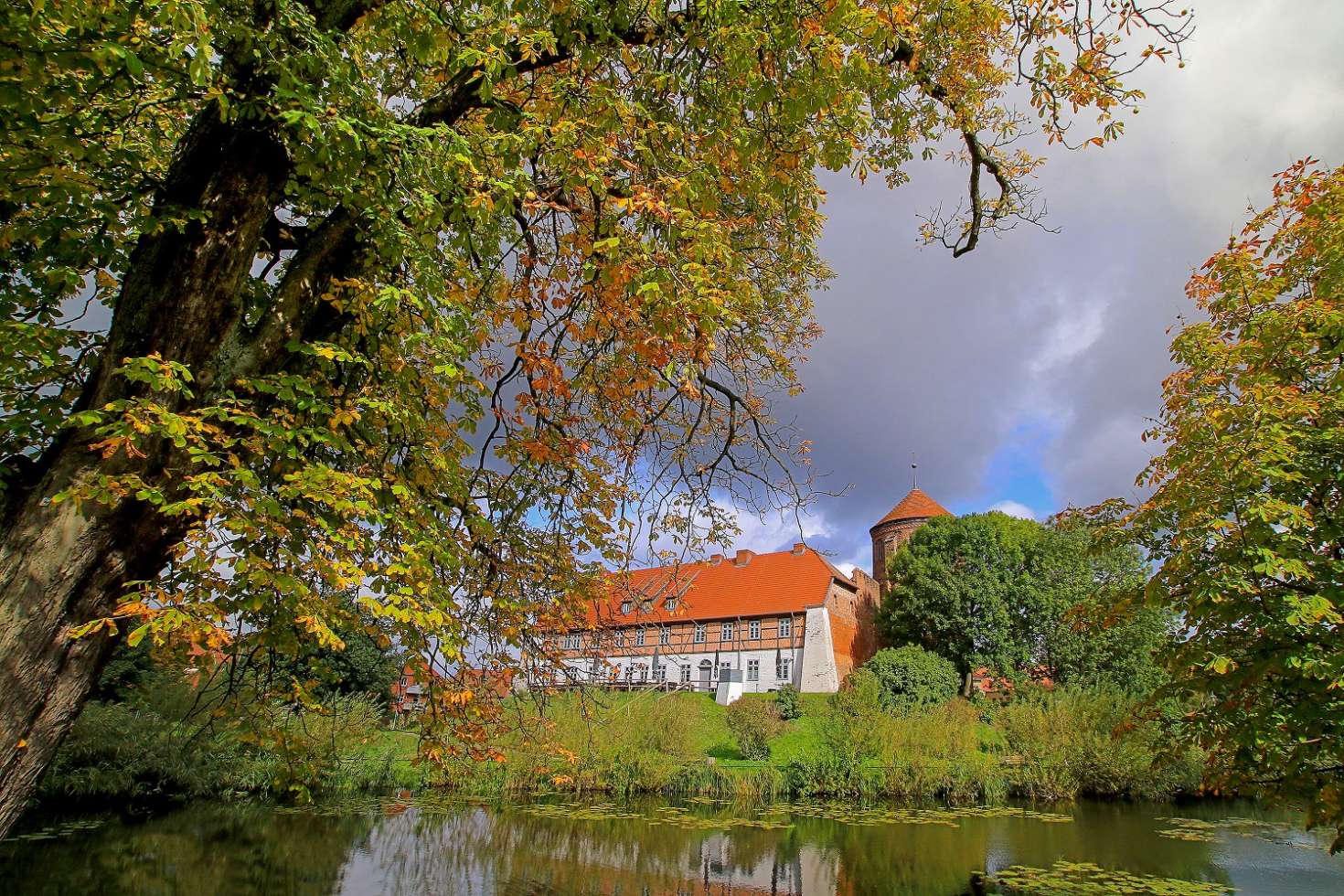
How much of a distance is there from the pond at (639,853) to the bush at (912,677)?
10241 millimetres

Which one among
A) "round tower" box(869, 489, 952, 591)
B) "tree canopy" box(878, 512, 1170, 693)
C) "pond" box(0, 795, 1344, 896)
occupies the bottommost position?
"pond" box(0, 795, 1344, 896)

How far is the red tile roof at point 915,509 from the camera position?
43719mm

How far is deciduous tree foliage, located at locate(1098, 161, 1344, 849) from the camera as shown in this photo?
19.8 ft

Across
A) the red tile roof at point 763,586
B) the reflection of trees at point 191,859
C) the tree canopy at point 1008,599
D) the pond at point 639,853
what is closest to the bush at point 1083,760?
the pond at point 639,853

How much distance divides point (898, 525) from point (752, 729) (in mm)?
23674

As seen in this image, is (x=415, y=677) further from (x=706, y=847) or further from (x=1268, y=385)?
(x=706, y=847)

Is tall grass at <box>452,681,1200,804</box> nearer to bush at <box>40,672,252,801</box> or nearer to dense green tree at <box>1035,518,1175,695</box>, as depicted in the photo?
dense green tree at <box>1035,518,1175,695</box>

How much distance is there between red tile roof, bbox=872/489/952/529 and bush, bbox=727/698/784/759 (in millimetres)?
22471

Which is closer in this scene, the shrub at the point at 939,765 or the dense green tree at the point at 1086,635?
the shrub at the point at 939,765

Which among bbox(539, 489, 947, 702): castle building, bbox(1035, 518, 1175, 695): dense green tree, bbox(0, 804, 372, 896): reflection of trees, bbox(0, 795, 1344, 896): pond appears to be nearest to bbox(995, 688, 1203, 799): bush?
bbox(0, 795, 1344, 896): pond

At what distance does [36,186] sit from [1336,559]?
8.95 m

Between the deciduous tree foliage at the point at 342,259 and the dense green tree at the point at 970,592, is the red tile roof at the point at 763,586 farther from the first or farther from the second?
the deciduous tree foliage at the point at 342,259

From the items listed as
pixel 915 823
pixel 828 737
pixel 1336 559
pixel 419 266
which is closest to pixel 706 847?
pixel 915 823

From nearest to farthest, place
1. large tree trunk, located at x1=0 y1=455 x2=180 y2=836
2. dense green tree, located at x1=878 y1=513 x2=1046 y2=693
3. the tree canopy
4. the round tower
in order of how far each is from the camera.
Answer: large tree trunk, located at x1=0 y1=455 x2=180 y2=836 → the tree canopy → dense green tree, located at x1=878 y1=513 x2=1046 y2=693 → the round tower
